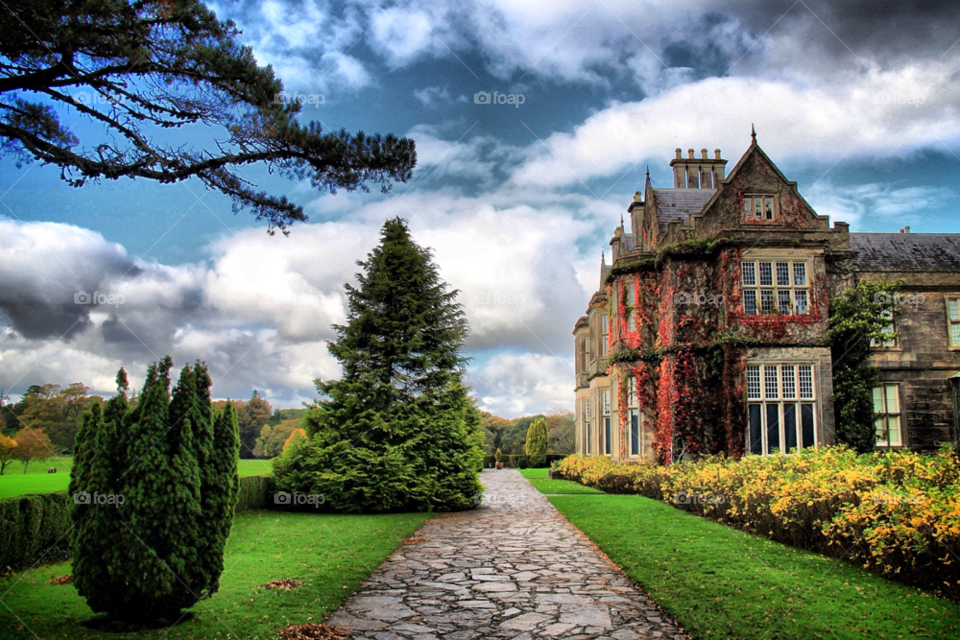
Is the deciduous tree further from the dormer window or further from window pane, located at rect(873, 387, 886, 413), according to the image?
window pane, located at rect(873, 387, 886, 413)

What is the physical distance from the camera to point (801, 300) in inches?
828

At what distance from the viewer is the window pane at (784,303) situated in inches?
824

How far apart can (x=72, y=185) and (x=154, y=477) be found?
3.84m

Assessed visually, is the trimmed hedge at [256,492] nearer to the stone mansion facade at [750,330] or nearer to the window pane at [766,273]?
the stone mansion facade at [750,330]

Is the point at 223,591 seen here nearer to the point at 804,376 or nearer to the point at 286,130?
the point at 286,130

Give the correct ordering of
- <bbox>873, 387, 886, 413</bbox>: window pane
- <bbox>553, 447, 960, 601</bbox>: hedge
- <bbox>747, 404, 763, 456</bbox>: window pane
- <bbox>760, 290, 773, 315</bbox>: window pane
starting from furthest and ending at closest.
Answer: <bbox>873, 387, 886, 413</bbox>: window pane, <bbox>760, 290, 773, 315</bbox>: window pane, <bbox>747, 404, 763, 456</bbox>: window pane, <bbox>553, 447, 960, 601</bbox>: hedge

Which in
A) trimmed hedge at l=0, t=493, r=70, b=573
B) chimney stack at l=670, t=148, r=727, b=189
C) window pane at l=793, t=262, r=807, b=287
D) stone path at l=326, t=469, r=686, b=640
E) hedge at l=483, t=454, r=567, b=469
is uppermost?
chimney stack at l=670, t=148, r=727, b=189

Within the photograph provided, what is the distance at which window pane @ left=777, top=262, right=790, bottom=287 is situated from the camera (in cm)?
2112

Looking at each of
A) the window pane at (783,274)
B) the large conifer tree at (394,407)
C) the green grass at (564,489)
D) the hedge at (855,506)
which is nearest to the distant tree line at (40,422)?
the large conifer tree at (394,407)

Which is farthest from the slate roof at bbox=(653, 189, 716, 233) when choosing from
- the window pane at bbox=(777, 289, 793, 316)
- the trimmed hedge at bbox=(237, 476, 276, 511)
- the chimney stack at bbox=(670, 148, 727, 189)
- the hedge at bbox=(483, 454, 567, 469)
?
the hedge at bbox=(483, 454, 567, 469)

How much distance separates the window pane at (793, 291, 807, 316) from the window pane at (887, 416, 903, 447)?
6668 millimetres

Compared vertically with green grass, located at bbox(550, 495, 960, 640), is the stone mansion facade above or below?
above

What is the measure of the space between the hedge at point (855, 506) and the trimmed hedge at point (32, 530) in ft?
34.9

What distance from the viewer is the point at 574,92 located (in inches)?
716
